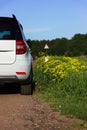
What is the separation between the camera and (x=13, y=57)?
10.8 meters

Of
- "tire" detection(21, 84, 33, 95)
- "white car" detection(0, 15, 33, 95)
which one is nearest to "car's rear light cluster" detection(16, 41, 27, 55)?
"white car" detection(0, 15, 33, 95)

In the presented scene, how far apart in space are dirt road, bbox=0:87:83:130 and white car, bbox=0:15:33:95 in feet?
1.79

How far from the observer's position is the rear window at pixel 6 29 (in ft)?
35.9

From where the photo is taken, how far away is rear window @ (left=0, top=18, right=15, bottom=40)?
35.9ft

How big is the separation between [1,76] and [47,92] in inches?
44.4

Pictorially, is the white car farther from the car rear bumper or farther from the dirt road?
the dirt road

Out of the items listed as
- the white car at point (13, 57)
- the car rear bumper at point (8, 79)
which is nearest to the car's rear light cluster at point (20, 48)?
the white car at point (13, 57)

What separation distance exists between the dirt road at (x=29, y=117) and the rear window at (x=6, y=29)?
1.35 metres

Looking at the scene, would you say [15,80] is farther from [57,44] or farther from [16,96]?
[57,44]

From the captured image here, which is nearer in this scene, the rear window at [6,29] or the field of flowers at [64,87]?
the field of flowers at [64,87]

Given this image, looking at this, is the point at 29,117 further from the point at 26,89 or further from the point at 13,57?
the point at 26,89

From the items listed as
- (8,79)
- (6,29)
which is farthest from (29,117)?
(6,29)

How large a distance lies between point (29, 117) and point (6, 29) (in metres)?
3.38

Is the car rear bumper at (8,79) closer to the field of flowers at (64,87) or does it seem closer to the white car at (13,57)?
the white car at (13,57)
